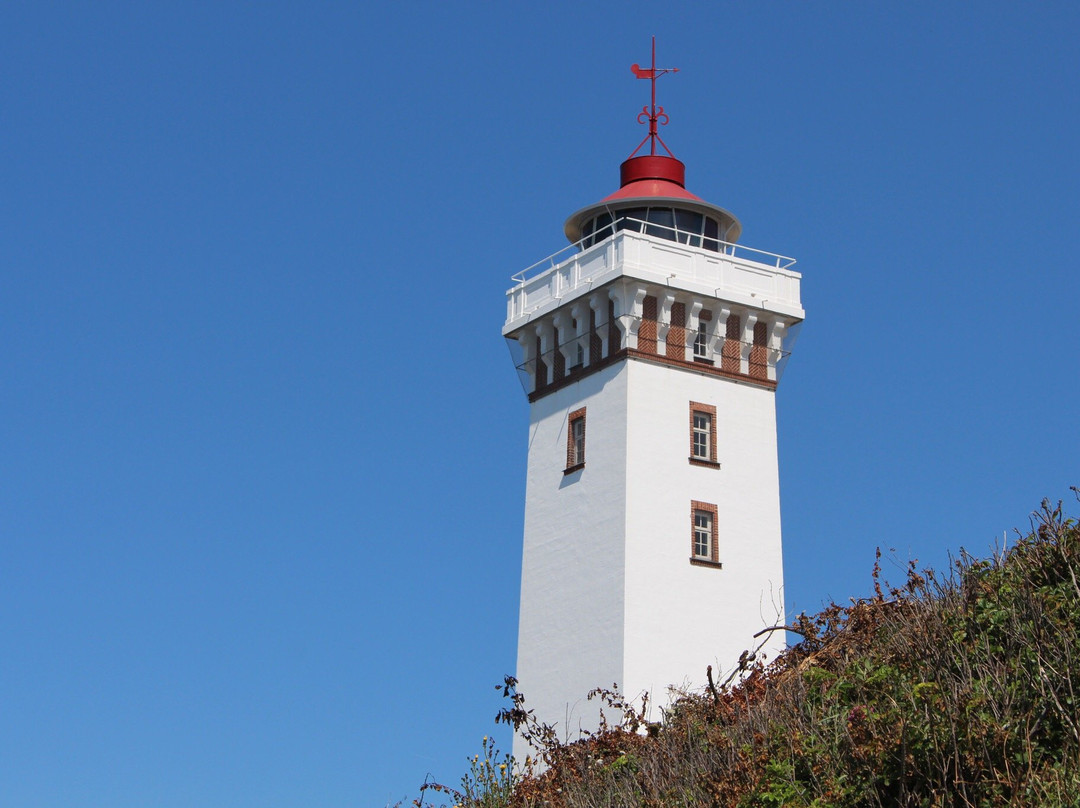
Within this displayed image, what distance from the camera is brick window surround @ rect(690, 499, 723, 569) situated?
37281 mm

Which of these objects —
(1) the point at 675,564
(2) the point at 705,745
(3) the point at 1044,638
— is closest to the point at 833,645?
(2) the point at 705,745

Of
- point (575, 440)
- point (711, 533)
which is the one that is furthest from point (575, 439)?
point (711, 533)

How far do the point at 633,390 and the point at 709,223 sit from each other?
6.65m

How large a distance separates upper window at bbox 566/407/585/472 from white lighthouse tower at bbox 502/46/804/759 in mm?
39

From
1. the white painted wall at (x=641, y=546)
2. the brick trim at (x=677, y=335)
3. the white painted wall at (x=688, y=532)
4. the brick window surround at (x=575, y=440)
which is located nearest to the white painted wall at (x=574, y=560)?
the white painted wall at (x=641, y=546)

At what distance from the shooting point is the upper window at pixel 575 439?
39031 mm

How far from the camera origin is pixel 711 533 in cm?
3778

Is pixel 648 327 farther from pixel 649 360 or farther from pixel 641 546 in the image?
pixel 641 546

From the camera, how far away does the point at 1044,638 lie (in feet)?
49.6

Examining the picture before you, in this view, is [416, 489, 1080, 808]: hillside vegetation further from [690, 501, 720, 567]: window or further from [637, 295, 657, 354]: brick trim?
[637, 295, 657, 354]: brick trim

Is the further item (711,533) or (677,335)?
(677,335)

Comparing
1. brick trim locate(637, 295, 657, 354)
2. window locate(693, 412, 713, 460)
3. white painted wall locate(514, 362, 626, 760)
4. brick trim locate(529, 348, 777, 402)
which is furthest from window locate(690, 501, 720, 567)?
brick trim locate(637, 295, 657, 354)

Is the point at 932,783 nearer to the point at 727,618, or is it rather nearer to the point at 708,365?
the point at 727,618

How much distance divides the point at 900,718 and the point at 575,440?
24.8 meters
